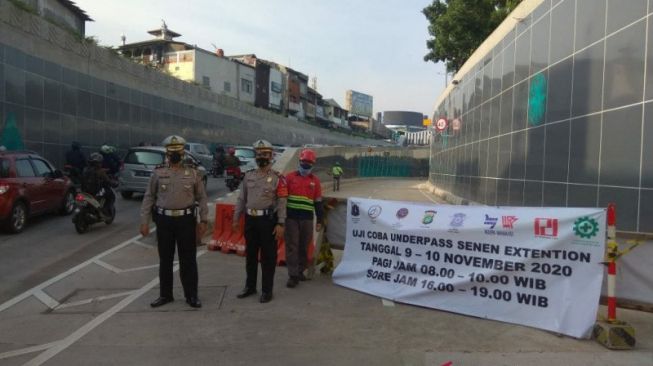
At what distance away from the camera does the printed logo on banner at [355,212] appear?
7.75m

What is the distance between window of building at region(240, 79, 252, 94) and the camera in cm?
6738

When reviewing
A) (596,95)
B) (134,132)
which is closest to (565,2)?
(596,95)

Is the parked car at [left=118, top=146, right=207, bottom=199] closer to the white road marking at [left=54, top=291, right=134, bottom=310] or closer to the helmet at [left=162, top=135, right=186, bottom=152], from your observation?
the white road marking at [left=54, top=291, right=134, bottom=310]

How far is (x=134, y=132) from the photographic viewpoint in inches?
1126

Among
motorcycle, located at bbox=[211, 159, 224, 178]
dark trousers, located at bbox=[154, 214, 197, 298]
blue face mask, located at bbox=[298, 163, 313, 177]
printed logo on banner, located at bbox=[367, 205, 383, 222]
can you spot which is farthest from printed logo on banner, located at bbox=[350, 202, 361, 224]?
motorcycle, located at bbox=[211, 159, 224, 178]

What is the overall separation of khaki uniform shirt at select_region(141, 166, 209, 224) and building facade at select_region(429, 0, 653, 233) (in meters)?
5.86

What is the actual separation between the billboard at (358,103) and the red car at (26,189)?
121m

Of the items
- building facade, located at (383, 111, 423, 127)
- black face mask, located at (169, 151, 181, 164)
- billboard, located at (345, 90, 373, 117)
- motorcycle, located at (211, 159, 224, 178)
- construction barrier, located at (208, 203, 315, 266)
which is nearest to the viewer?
black face mask, located at (169, 151, 181, 164)

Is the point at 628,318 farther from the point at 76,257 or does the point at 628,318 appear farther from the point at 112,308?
the point at 76,257

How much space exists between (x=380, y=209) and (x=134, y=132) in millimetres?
23540

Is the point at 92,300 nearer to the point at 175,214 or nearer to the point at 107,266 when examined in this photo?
the point at 175,214

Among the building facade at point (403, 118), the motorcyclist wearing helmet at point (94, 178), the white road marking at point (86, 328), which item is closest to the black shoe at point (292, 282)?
the white road marking at point (86, 328)

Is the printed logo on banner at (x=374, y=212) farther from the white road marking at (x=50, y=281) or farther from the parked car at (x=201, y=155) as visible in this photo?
the parked car at (x=201, y=155)

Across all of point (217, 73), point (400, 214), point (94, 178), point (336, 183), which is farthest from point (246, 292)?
point (217, 73)
